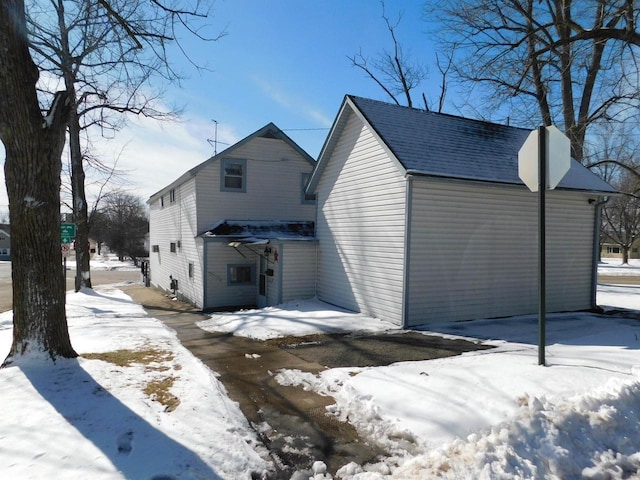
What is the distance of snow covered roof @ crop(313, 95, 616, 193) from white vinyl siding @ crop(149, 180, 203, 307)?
688 centimetres

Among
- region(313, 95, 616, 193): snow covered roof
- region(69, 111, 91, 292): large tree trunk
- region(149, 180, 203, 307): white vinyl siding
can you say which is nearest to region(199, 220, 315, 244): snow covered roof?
region(149, 180, 203, 307): white vinyl siding

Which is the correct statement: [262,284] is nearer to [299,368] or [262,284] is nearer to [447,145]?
[447,145]

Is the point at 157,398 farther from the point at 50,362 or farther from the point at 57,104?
the point at 57,104

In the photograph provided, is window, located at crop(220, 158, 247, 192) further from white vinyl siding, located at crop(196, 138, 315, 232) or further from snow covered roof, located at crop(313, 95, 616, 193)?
snow covered roof, located at crop(313, 95, 616, 193)

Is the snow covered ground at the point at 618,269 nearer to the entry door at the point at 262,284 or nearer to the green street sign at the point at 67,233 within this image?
the entry door at the point at 262,284

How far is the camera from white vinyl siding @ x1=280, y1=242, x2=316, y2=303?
45.5 ft

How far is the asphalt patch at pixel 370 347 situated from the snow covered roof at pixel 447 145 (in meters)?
3.88

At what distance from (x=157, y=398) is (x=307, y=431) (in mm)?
1933

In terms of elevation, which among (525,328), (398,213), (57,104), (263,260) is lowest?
(525,328)

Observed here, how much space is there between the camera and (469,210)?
409 inches

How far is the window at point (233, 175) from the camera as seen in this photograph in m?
16.8

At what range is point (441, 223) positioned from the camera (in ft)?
33.0

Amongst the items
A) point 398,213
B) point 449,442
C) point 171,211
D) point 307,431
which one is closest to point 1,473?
point 307,431

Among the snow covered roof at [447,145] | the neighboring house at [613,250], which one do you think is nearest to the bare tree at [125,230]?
the snow covered roof at [447,145]
